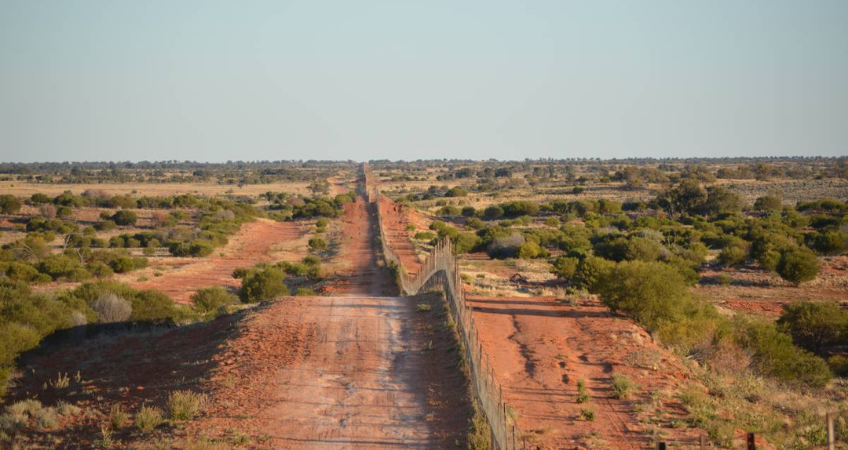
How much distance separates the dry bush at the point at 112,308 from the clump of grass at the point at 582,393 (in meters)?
14.8

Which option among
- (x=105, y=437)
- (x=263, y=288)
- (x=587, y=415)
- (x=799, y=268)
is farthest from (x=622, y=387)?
(x=799, y=268)

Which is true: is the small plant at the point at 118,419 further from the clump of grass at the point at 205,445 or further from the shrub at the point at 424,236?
the shrub at the point at 424,236

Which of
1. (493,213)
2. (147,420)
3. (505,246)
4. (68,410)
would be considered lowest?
(493,213)

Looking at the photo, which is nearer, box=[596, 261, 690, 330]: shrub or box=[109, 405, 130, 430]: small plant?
box=[109, 405, 130, 430]: small plant

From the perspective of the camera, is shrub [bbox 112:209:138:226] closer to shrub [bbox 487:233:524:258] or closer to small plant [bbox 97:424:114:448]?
shrub [bbox 487:233:524:258]

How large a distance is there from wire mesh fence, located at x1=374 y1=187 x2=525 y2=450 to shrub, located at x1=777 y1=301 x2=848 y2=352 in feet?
30.3

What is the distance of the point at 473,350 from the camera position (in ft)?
38.0

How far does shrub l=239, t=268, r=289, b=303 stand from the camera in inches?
1025

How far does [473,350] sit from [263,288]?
52.1 ft

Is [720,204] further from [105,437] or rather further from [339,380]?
[105,437]

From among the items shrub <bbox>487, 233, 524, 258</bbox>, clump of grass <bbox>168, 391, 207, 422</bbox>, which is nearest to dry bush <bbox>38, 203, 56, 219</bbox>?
shrub <bbox>487, 233, 524, 258</bbox>

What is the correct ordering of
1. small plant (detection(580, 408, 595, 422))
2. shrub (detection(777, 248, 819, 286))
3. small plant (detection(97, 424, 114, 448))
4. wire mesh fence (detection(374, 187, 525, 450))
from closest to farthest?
wire mesh fence (detection(374, 187, 525, 450)) → small plant (detection(97, 424, 114, 448)) → small plant (detection(580, 408, 595, 422)) → shrub (detection(777, 248, 819, 286))

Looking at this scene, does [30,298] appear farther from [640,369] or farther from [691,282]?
[691,282]

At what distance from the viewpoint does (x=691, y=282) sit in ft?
87.4
